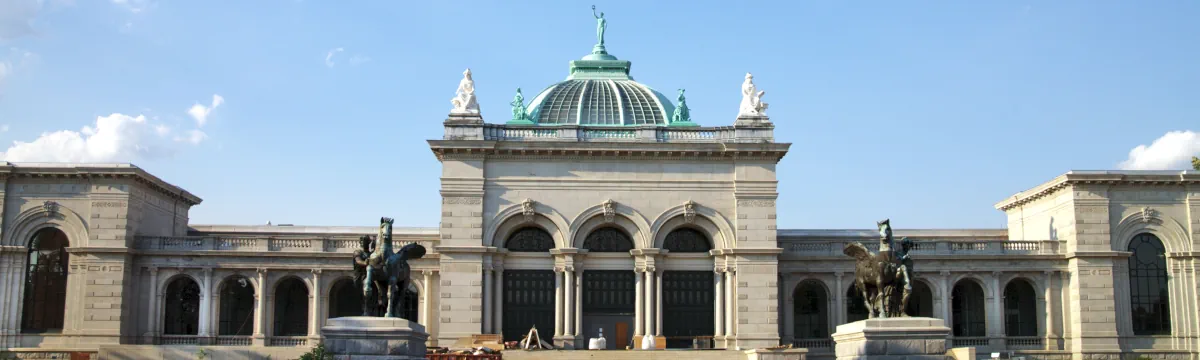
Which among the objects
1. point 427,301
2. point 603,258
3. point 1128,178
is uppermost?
point 1128,178

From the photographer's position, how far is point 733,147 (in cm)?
5675

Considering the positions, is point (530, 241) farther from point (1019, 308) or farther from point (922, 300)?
point (1019, 308)

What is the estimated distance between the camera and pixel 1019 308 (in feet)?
209

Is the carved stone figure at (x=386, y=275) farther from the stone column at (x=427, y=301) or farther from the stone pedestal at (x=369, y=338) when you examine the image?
the stone column at (x=427, y=301)

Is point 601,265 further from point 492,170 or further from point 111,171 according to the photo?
point 111,171

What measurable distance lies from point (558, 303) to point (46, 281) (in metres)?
23.5

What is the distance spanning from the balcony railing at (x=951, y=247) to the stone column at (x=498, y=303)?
1409 centimetres

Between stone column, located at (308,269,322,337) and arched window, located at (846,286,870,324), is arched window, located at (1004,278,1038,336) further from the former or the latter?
stone column, located at (308,269,322,337)

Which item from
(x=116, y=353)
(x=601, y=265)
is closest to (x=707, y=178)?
(x=601, y=265)

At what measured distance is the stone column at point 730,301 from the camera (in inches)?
2224

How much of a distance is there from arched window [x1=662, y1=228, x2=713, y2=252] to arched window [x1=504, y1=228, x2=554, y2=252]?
5.43 metres

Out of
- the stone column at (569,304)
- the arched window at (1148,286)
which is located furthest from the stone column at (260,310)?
the arched window at (1148,286)

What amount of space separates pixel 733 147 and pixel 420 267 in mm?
15959

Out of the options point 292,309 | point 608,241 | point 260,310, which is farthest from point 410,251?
point 292,309
